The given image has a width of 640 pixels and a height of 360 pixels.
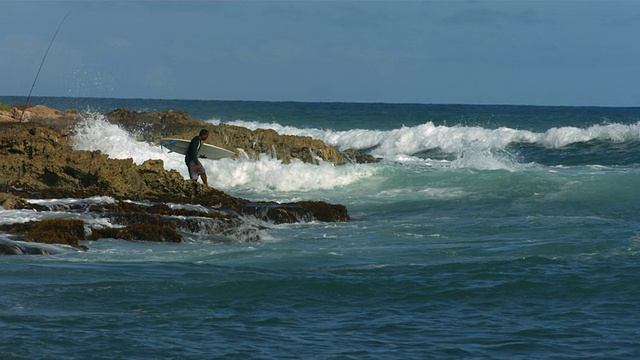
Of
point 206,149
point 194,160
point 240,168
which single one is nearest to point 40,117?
point 240,168

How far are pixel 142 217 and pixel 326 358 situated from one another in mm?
6996

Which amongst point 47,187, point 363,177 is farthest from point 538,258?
point 363,177

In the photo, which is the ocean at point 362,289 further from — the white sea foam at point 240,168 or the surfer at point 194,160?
the white sea foam at point 240,168

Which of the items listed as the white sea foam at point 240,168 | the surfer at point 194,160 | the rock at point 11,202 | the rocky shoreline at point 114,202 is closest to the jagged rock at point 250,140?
the white sea foam at point 240,168

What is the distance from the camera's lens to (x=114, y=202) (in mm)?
15602

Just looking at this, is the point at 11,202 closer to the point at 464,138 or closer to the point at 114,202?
the point at 114,202

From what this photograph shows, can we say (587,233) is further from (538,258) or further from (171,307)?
(171,307)

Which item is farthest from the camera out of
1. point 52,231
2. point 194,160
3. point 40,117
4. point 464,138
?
point 464,138

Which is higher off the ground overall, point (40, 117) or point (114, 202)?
point (40, 117)

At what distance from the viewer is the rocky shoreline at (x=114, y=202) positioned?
44.5ft

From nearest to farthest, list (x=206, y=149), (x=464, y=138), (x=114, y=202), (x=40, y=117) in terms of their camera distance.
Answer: (x=114, y=202) → (x=206, y=149) → (x=40, y=117) → (x=464, y=138)

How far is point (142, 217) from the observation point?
1464cm

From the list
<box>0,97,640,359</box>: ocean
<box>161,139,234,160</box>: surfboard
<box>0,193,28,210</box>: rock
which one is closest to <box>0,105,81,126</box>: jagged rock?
<box>161,139,234,160</box>: surfboard

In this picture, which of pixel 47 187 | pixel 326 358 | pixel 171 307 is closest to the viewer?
pixel 326 358
